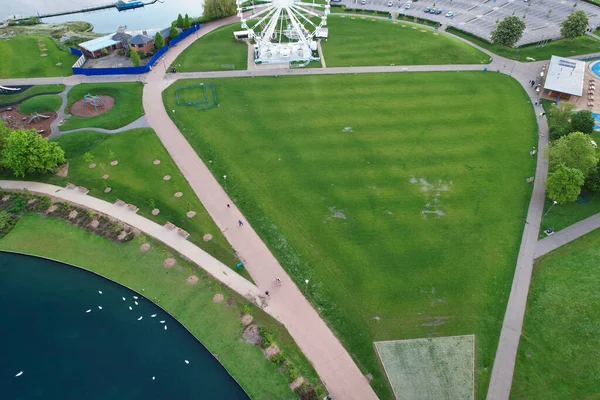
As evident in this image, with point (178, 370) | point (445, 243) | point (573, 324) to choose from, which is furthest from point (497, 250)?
point (178, 370)

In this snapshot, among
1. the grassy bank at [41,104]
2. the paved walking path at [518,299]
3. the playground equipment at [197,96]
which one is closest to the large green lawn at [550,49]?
the paved walking path at [518,299]

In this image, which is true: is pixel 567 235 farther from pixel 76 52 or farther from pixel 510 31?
pixel 76 52

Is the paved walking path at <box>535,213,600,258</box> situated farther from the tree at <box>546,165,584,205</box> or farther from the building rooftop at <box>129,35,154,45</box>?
the building rooftop at <box>129,35,154,45</box>

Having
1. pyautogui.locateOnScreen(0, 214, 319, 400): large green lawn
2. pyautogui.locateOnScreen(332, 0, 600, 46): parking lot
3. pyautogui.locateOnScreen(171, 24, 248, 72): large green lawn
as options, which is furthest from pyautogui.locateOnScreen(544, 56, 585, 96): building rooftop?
pyautogui.locateOnScreen(0, 214, 319, 400): large green lawn

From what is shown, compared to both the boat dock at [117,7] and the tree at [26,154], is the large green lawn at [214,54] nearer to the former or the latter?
the tree at [26,154]

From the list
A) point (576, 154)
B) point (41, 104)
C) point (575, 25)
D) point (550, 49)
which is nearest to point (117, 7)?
point (41, 104)

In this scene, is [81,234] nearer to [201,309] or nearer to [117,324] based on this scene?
[117,324]
